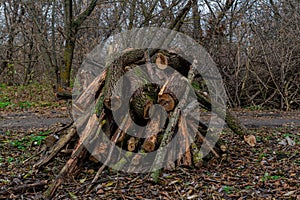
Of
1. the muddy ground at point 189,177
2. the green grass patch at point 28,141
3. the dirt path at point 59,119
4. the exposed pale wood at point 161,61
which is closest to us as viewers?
the muddy ground at point 189,177

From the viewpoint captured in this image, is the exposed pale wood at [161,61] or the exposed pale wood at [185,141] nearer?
the exposed pale wood at [185,141]

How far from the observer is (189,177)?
414 cm

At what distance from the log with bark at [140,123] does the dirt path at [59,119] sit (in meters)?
2.99

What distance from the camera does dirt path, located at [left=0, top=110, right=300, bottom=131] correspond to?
7732mm

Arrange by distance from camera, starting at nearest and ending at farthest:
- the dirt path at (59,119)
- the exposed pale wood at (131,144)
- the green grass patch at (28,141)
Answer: the exposed pale wood at (131,144) < the green grass patch at (28,141) < the dirt path at (59,119)

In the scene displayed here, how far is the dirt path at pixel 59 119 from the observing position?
25.4 feet

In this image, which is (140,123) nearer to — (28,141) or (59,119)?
(28,141)

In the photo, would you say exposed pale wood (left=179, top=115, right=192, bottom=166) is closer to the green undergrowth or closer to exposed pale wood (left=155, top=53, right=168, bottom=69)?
exposed pale wood (left=155, top=53, right=168, bottom=69)

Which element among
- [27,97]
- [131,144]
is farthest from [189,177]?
[27,97]

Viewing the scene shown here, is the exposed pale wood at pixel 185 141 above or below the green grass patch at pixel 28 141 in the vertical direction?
above

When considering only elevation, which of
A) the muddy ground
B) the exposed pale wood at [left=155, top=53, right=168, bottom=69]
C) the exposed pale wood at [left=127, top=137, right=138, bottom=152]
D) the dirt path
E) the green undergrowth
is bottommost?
the green undergrowth

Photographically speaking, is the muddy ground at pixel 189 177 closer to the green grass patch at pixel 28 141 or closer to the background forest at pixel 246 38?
the green grass patch at pixel 28 141

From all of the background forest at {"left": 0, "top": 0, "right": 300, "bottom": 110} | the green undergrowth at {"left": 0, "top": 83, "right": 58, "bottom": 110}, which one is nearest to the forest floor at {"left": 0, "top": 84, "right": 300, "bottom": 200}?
the background forest at {"left": 0, "top": 0, "right": 300, "bottom": 110}

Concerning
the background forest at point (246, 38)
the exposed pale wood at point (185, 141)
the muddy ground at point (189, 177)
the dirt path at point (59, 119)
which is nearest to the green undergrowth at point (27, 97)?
the dirt path at point (59, 119)
